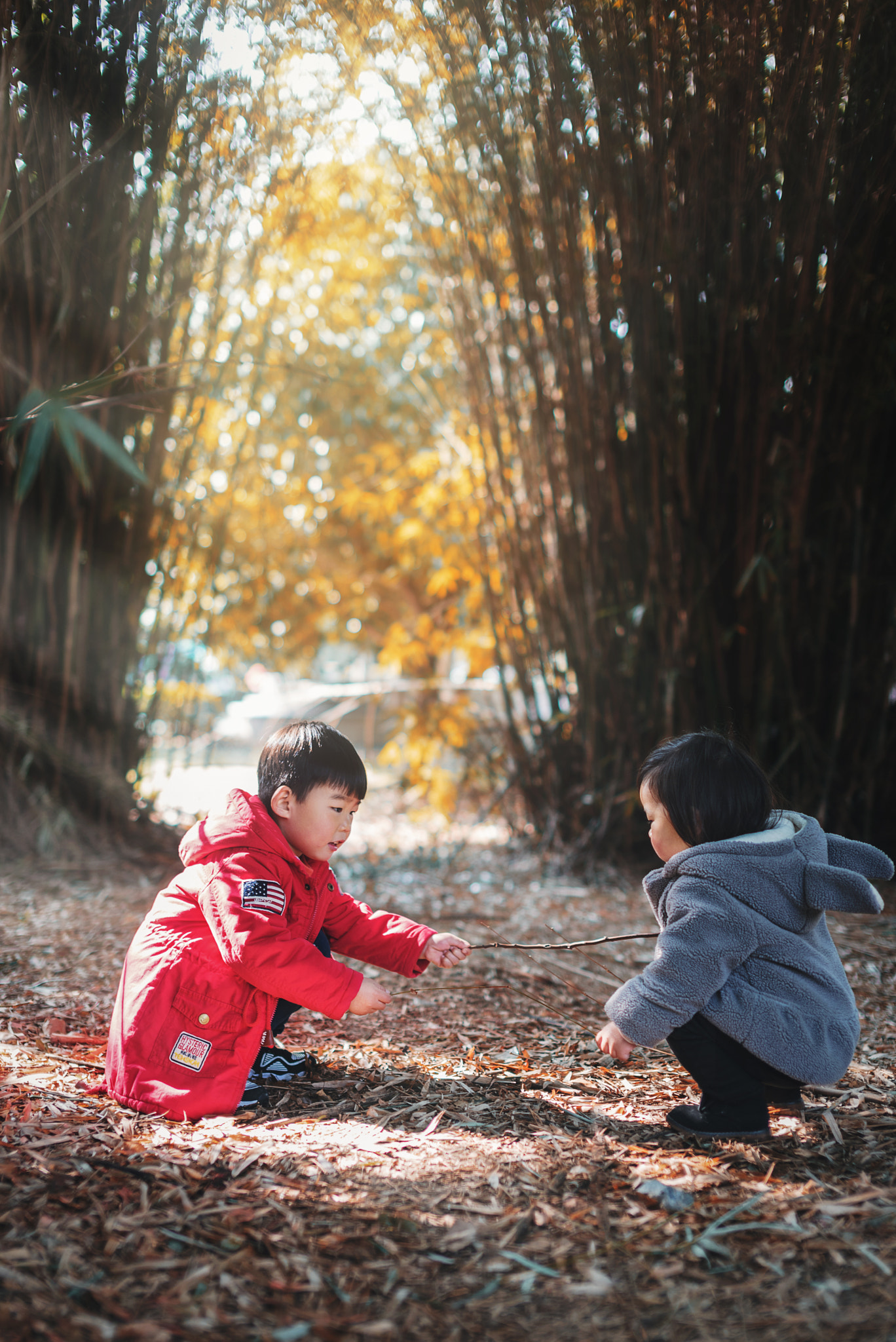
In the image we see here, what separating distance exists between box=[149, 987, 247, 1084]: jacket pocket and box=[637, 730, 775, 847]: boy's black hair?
2.02 feet

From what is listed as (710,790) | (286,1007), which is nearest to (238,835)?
(286,1007)

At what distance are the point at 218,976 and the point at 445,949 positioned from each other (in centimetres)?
30

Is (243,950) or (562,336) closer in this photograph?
(243,950)

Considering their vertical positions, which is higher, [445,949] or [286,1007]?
[445,949]

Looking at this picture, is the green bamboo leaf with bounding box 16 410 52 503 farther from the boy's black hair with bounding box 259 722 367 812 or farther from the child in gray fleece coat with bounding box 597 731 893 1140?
the child in gray fleece coat with bounding box 597 731 893 1140

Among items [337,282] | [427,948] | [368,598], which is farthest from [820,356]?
[368,598]

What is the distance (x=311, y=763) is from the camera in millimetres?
1183

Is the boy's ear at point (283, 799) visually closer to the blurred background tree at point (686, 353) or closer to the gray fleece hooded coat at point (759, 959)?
the gray fleece hooded coat at point (759, 959)

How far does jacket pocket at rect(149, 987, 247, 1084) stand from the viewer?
1121 millimetres

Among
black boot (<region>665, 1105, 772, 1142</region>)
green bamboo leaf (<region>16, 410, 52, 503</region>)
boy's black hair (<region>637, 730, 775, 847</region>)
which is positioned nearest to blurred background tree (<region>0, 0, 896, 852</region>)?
green bamboo leaf (<region>16, 410, 52, 503</region>)

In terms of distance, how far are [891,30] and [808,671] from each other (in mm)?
1426

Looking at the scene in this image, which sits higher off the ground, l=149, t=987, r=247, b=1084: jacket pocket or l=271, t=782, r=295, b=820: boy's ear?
l=271, t=782, r=295, b=820: boy's ear

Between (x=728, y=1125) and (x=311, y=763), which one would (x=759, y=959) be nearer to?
(x=728, y=1125)

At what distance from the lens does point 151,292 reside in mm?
2449
